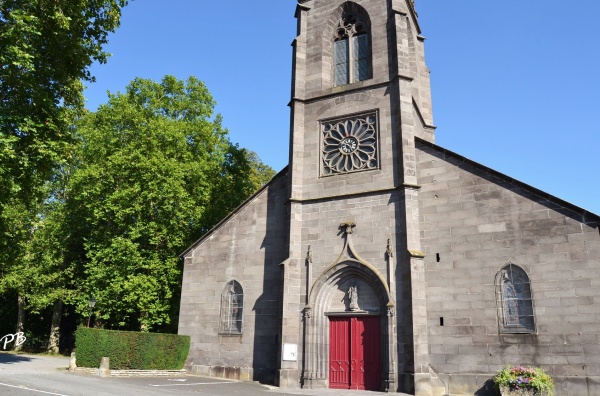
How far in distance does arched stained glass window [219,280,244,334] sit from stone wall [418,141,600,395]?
7793mm

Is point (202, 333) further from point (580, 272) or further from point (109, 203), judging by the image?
point (580, 272)

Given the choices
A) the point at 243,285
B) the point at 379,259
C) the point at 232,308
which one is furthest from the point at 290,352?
the point at 379,259

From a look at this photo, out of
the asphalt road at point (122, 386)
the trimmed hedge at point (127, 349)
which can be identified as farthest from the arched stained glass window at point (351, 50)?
the trimmed hedge at point (127, 349)

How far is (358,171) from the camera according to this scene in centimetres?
1858

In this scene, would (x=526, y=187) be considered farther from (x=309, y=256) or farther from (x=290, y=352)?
(x=290, y=352)

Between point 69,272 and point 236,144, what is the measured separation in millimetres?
13963

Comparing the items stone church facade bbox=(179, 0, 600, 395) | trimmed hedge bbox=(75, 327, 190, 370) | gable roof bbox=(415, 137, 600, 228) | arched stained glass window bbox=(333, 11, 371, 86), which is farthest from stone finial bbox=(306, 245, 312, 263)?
arched stained glass window bbox=(333, 11, 371, 86)

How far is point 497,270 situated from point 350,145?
24.2ft

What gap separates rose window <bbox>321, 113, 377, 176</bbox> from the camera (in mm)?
18766

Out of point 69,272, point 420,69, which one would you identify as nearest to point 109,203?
point 69,272

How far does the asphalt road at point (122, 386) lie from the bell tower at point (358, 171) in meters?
1.60

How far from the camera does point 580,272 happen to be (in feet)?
47.1

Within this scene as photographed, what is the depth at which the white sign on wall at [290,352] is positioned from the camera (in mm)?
17000

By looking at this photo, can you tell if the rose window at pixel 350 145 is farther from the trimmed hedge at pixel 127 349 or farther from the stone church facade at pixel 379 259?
the trimmed hedge at pixel 127 349
